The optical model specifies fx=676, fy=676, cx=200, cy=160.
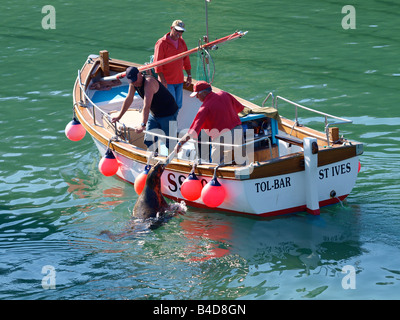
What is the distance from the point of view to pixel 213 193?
8430 millimetres

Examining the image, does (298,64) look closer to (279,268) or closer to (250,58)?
(250,58)

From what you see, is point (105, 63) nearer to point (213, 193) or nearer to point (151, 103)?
point (151, 103)

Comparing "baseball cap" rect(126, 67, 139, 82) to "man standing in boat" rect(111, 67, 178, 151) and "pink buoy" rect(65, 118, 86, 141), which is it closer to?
"man standing in boat" rect(111, 67, 178, 151)

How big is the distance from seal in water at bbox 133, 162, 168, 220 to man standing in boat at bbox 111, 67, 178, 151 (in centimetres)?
73

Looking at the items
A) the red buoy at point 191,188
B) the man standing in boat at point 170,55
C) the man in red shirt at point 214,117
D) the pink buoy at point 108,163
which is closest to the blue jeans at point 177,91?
the man standing in boat at point 170,55

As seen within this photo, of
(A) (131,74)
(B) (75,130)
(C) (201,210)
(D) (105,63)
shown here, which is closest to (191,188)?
(C) (201,210)

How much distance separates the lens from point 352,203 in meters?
9.16

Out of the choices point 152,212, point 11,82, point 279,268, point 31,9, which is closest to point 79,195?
point 152,212

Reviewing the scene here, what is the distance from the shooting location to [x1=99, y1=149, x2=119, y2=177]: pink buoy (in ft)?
31.7

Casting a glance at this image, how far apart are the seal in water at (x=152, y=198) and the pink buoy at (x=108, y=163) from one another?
2.73 ft

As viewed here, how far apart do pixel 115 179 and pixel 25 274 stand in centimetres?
308

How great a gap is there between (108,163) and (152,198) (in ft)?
3.40

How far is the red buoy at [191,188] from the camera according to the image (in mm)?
8656

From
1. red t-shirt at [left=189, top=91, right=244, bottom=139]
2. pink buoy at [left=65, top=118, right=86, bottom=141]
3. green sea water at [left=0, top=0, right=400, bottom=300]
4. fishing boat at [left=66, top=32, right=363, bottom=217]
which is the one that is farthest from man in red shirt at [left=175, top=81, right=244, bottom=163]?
pink buoy at [left=65, top=118, right=86, bottom=141]
